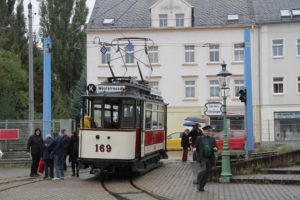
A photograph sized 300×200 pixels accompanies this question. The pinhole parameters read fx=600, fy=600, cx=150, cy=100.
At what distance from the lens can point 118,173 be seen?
73.3 ft

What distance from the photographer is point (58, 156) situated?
811 inches

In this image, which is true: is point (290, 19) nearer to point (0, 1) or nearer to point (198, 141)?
point (0, 1)

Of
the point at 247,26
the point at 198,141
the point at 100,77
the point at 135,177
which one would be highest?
the point at 247,26

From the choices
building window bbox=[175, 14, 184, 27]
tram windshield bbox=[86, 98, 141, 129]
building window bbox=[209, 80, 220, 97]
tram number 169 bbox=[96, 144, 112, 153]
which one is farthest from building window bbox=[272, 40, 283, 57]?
tram number 169 bbox=[96, 144, 112, 153]

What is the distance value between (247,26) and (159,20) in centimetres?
764

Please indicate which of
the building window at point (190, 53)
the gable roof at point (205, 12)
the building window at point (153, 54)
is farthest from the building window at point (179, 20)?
the building window at point (153, 54)

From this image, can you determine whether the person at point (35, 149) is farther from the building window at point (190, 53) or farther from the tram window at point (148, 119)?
the building window at point (190, 53)

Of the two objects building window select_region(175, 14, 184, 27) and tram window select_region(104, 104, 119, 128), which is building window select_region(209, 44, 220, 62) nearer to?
building window select_region(175, 14, 184, 27)

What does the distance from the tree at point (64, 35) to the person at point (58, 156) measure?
38126mm

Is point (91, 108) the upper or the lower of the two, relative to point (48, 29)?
lower

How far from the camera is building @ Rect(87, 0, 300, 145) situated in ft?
167

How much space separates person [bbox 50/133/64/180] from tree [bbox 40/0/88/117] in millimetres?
38126

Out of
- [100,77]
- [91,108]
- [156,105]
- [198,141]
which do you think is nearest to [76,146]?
[91,108]

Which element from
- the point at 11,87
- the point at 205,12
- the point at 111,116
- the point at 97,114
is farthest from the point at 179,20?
the point at 111,116
